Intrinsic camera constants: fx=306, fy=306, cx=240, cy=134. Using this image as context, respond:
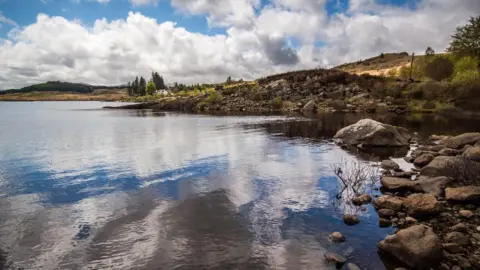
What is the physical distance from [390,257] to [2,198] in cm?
2135

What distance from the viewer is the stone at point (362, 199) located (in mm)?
17175

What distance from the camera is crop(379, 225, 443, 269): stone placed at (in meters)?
10.7

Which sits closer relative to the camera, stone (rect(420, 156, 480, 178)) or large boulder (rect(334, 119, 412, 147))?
stone (rect(420, 156, 480, 178))

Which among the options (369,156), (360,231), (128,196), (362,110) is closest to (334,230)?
(360,231)

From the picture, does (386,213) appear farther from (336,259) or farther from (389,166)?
(389,166)

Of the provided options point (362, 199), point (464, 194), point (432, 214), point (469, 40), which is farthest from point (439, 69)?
point (432, 214)

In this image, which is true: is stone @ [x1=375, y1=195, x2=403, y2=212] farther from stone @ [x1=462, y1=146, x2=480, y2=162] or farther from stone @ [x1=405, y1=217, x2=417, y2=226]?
stone @ [x1=462, y1=146, x2=480, y2=162]

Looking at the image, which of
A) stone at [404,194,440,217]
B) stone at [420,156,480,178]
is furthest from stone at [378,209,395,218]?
stone at [420,156,480,178]

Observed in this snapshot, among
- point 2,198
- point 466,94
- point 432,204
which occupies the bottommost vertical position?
point 2,198

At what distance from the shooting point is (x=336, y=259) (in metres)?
11.2

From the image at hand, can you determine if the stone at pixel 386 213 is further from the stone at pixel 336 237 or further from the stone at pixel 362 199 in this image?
the stone at pixel 336 237

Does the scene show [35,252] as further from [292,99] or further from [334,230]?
[292,99]

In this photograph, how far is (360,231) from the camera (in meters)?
13.8

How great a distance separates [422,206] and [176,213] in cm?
1229
